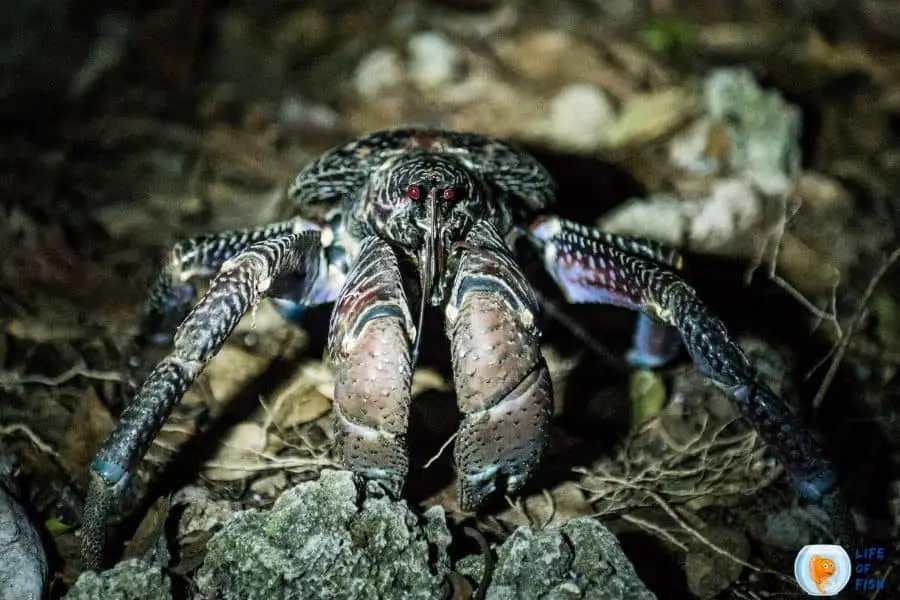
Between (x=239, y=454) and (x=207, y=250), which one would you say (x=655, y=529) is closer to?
(x=239, y=454)

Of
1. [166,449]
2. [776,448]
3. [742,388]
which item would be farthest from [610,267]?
[166,449]

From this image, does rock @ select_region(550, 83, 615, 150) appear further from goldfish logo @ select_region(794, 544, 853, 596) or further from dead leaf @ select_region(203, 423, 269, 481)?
goldfish logo @ select_region(794, 544, 853, 596)

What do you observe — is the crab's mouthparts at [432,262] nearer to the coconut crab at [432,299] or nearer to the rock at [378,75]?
the coconut crab at [432,299]

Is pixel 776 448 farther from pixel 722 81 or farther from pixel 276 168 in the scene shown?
pixel 276 168

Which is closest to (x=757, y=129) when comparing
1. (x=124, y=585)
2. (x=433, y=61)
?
(x=433, y=61)

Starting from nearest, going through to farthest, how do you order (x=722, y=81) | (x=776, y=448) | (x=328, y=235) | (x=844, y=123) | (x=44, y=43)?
(x=776, y=448), (x=328, y=235), (x=722, y=81), (x=844, y=123), (x=44, y=43)

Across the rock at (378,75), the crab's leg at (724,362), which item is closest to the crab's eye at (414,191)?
the crab's leg at (724,362)
